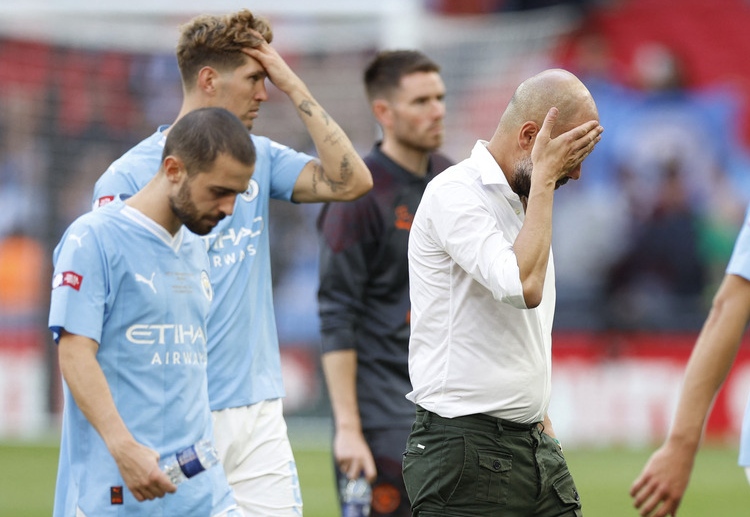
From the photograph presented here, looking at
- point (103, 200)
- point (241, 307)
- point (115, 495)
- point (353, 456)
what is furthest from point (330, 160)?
point (115, 495)

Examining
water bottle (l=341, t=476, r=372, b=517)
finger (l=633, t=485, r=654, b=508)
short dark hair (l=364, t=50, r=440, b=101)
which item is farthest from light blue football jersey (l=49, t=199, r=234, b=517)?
short dark hair (l=364, t=50, r=440, b=101)

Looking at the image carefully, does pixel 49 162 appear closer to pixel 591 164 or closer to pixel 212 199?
pixel 591 164

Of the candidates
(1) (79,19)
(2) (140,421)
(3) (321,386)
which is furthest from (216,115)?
(1) (79,19)

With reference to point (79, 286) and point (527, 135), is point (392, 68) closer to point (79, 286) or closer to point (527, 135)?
point (527, 135)

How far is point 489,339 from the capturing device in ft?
15.2

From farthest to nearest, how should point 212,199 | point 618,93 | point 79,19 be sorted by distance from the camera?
point 618,93
point 79,19
point 212,199

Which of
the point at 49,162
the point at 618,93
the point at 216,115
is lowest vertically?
the point at 216,115

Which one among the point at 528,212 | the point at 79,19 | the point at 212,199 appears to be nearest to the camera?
the point at 528,212

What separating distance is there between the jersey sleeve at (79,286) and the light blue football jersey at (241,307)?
966 millimetres

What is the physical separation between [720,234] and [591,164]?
2742 millimetres

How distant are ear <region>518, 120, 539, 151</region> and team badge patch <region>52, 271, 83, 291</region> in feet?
5.07

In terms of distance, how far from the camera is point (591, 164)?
68.1 ft

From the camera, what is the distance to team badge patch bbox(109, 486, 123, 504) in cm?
461

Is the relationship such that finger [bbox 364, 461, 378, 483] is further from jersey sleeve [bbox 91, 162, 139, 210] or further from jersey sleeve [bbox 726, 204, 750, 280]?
jersey sleeve [bbox 726, 204, 750, 280]
